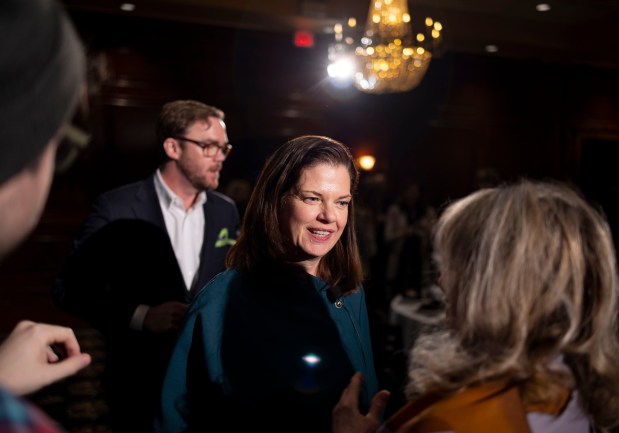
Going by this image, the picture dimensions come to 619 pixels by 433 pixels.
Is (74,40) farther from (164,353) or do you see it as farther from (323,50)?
(323,50)

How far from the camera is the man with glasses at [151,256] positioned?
7.18ft

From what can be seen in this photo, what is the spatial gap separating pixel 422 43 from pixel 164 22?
3687mm

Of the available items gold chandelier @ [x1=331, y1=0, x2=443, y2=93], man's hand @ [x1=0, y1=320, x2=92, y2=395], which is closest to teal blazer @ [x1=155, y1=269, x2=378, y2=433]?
man's hand @ [x1=0, y1=320, x2=92, y2=395]

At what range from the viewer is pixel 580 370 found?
937 millimetres

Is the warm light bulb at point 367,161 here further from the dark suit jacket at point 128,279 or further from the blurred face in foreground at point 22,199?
the blurred face in foreground at point 22,199

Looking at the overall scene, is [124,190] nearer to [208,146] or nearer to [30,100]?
[208,146]

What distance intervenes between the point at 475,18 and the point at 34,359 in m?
7.95

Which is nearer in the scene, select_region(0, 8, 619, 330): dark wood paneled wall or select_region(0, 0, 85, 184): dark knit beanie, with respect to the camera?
select_region(0, 0, 85, 184): dark knit beanie

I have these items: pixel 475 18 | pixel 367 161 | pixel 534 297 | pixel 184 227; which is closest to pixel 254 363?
pixel 534 297

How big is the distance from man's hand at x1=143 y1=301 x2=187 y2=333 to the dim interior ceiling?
527 centimetres

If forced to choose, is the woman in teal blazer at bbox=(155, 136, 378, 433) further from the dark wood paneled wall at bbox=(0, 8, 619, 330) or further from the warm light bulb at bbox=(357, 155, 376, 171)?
the warm light bulb at bbox=(357, 155, 376, 171)

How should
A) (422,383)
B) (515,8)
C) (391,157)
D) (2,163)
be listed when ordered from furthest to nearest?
(391,157) → (515,8) → (422,383) → (2,163)

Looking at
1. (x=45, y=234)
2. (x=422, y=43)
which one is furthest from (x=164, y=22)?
(x=422, y=43)

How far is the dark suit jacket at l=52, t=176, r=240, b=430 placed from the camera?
2195 millimetres
